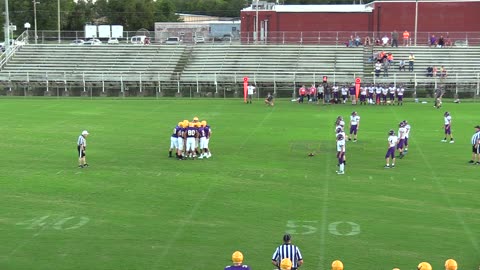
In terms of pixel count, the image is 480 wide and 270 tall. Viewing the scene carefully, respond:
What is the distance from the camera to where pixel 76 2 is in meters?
102

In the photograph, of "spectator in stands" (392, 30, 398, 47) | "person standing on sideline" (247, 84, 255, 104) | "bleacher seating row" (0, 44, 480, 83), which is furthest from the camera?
"spectator in stands" (392, 30, 398, 47)

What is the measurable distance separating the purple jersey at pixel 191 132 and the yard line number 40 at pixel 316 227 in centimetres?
902

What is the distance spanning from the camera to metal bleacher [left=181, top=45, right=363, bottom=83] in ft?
176

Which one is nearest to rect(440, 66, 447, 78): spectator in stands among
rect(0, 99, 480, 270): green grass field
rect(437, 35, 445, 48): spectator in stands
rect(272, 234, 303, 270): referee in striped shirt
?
rect(437, 35, 445, 48): spectator in stands

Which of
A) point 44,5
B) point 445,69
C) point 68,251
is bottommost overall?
point 68,251

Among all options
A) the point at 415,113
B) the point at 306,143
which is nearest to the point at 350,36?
the point at 415,113

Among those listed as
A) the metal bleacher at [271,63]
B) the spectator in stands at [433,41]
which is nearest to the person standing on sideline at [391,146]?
the metal bleacher at [271,63]

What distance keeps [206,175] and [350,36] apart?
1535 inches

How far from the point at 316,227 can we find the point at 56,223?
6.04 meters

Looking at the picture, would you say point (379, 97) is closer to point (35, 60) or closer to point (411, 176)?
point (411, 176)

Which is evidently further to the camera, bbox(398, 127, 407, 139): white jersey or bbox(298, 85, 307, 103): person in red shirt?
bbox(298, 85, 307, 103): person in red shirt

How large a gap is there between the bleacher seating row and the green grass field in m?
19.5

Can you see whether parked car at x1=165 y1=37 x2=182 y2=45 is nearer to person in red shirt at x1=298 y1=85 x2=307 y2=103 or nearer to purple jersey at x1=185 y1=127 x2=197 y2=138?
person in red shirt at x1=298 y1=85 x2=307 y2=103

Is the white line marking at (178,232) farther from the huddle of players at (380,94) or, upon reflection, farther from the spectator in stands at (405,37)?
the spectator in stands at (405,37)
